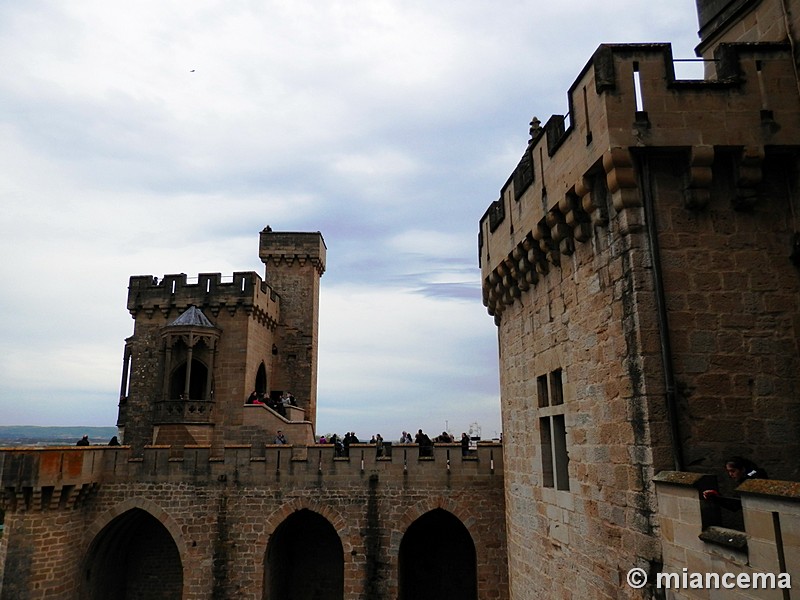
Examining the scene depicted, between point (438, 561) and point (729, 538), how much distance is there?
1564 centimetres

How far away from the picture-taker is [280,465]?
16609 mm

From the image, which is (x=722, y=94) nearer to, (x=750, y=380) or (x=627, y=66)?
(x=627, y=66)

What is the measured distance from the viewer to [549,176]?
8.00 m

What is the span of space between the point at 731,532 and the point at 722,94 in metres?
4.72

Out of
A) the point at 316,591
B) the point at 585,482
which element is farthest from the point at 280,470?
the point at 585,482

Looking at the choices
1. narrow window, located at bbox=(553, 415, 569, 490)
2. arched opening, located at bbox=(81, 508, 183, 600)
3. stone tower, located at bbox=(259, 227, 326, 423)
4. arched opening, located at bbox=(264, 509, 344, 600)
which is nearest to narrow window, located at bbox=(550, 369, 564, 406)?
narrow window, located at bbox=(553, 415, 569, 490)

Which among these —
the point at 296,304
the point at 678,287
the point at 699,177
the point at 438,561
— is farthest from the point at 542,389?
the point at 296,304

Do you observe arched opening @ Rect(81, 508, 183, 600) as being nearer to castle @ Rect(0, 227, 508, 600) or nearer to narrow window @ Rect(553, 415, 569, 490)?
castle @ Rect(0, 227, 508, 600)

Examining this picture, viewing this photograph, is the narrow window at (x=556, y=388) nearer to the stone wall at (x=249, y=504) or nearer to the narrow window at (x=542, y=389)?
the narrow window at (x=542, y=389)

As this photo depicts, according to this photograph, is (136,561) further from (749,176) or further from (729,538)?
(749,176)

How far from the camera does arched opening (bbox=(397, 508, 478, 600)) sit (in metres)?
18.5

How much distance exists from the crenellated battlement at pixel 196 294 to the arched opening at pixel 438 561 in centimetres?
1025

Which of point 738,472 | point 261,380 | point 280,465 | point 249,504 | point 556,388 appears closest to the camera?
point 738,472

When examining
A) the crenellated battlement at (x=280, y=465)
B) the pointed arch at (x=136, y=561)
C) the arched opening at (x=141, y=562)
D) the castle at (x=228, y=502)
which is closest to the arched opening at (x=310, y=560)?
the castle at (x=228, y=502)
